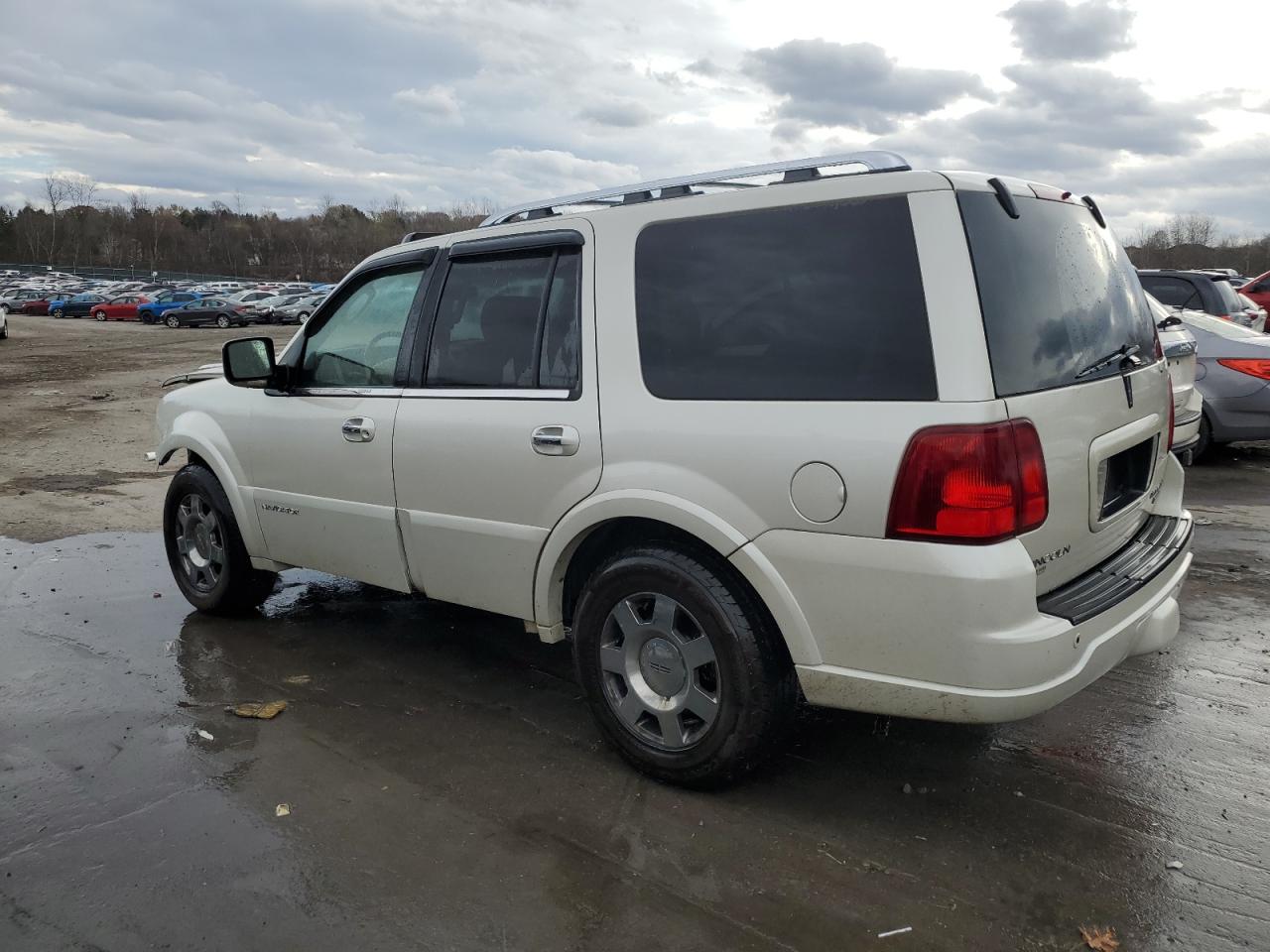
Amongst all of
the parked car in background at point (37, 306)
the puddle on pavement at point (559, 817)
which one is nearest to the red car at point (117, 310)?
the parked car in background at point (37, 306)

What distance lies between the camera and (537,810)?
132 inches

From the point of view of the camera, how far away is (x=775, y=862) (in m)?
3.02

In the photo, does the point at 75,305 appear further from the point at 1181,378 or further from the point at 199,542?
the point at 1181,378

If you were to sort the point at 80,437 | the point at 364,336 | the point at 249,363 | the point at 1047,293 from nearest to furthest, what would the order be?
1. the point at 1047,293
2. the point at 364,336
3. the point at 249,363
4. the point at 80,437

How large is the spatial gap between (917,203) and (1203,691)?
270 centimetres

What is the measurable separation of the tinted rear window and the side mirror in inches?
86.6

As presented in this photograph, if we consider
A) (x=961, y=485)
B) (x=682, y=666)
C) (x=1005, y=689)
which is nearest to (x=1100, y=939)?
(x=1005, y=689)

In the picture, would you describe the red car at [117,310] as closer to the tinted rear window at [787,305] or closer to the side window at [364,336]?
the side window at [364,336]

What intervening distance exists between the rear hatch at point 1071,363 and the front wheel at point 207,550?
155 inches

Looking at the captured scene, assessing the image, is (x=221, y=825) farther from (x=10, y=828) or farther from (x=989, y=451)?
(x=989, y=451)

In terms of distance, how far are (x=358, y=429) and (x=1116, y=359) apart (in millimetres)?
2982

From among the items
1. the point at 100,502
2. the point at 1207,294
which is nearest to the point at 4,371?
the point at 100,502

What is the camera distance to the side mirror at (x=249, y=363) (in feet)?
15.5

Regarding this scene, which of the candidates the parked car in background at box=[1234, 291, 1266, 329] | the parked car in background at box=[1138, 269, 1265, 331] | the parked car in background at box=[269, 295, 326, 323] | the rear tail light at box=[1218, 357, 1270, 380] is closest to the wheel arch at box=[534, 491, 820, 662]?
the rear tail light at box=[1218, 357, 1270, 380]
